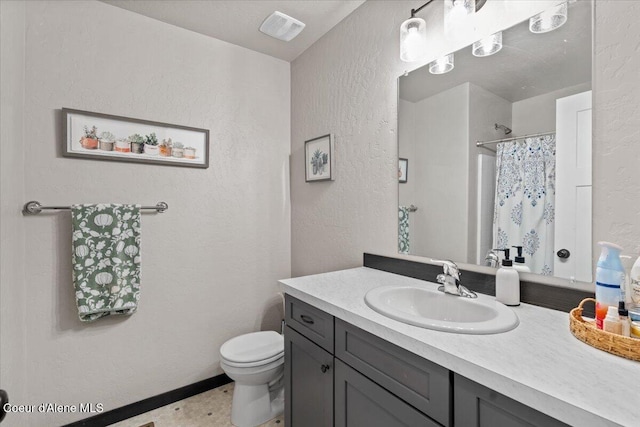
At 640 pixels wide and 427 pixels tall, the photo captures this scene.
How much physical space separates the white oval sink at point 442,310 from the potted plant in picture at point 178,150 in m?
1.57

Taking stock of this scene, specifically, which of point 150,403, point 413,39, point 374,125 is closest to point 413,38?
point 413,39

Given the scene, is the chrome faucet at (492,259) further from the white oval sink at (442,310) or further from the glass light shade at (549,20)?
the glass light shade at (549,20)

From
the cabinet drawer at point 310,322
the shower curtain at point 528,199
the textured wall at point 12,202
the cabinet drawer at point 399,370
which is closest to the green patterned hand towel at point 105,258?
the textured wall at point 12,202

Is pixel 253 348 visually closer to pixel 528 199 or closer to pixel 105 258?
pixel 105 258

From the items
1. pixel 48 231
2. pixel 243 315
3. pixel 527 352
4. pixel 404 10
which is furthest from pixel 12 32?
pixel 527 352

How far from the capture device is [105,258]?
5.43 feet

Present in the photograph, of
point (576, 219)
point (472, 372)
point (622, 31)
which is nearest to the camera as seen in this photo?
point (472, 372)

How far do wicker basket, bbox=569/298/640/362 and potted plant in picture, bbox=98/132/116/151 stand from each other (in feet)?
7.54

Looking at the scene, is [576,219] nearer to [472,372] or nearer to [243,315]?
[472,372]

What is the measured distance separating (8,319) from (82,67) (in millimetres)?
1363

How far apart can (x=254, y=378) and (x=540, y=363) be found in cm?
146

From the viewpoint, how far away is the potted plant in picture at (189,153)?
1989 millimetres

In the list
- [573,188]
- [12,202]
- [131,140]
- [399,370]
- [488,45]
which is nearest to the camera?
[399,370]

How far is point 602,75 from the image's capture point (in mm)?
934
